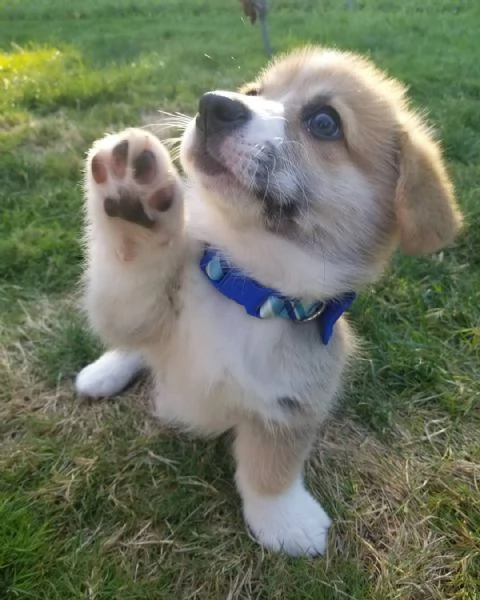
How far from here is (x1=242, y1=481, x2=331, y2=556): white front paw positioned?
2.20 m

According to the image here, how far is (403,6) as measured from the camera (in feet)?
31.7

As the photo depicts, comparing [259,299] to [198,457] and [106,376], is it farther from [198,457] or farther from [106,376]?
[106,376]

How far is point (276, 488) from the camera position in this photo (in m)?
2.19

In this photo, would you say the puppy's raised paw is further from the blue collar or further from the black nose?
the blue collar

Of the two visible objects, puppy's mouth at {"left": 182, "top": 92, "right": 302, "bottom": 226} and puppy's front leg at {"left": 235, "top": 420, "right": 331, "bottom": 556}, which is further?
puppy's front leg at {"left": 235, "top": 420, "right": 331, "bottom": 556}

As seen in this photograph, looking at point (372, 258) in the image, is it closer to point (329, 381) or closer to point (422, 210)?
point (422, 210)

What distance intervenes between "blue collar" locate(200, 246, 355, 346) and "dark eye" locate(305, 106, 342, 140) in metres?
0.46

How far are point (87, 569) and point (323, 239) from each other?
122cm

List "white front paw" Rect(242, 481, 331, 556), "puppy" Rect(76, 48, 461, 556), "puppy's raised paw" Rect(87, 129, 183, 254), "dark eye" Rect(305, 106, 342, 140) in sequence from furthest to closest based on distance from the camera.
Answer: "white front paw" Rect(242, 481, 331, 556) → "dark eye" Rect(305, 106, 342, 140) → "puppy" Rect(76, 48, 461, 556) → "puppy's raised paw" Rect(87, 129, 183, 254)

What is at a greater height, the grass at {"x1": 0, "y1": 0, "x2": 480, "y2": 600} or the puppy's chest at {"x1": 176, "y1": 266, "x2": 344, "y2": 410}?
the puppy's chest at {"x1": 176, "y1": 266, "x2": 344, "y2": 410}

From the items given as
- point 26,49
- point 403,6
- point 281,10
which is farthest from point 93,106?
point 403,6

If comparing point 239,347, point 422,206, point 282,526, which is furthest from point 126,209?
point 282,526

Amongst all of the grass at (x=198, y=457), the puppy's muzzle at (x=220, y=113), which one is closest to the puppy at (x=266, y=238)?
the puppy's muzzle at (x=220, y=113)

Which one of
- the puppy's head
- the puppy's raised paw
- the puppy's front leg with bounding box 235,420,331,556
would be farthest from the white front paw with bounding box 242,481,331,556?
the puppy's raised paw
